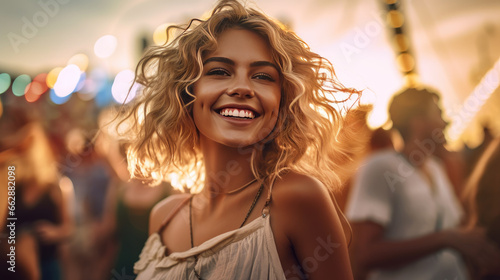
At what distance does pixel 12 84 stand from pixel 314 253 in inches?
115

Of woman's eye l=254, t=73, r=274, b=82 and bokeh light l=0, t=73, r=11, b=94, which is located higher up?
bokeh light l=0, t=73, r=11, b=94

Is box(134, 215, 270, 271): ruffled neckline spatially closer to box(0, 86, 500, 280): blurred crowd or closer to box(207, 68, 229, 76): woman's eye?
box(207, 68, 229, 76): woman's eye

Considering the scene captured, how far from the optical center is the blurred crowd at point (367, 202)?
190cm

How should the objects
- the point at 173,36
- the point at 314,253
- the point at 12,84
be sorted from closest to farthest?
1. the point at 314,253
2. the point at 173,36
3. the point at 12,84

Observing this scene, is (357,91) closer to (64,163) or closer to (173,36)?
(173,36)

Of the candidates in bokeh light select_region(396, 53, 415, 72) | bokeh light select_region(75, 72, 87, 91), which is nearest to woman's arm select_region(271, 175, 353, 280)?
bokeh light select_region(75, 72, 87, 91)

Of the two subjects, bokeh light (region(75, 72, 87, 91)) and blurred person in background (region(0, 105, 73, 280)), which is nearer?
blurred person in background (region(0, 105, 73, 280))

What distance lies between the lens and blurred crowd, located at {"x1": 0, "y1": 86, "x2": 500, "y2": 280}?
1899mm

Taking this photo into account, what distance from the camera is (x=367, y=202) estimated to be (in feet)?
6.52

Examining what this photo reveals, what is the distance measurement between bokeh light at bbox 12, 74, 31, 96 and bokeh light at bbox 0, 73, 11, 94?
0.05 metres

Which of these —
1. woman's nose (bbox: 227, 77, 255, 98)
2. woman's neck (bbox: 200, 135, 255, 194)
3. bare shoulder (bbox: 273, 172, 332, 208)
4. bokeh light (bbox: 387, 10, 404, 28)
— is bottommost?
bare shoulder (bbox: 273, 172, 332, 208)

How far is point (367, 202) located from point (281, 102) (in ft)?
3.25

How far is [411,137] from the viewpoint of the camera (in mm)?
2217

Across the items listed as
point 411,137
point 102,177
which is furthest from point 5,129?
point 411,137
